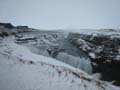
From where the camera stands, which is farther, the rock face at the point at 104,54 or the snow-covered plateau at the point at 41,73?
the rock face at the point at 104,54

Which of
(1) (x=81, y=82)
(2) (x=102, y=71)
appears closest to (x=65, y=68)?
(1) (x=81, y=82)

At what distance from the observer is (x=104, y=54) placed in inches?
283

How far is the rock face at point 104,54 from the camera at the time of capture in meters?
6.54

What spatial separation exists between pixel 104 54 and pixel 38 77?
4.41 m

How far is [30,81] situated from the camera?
167 inches

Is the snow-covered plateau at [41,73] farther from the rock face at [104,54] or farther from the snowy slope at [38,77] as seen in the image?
the rock face at [104,54]

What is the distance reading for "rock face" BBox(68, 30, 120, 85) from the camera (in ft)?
21.5

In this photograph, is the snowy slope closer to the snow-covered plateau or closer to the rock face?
the snow-covered plateau

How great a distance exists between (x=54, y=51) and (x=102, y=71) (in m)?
3.00

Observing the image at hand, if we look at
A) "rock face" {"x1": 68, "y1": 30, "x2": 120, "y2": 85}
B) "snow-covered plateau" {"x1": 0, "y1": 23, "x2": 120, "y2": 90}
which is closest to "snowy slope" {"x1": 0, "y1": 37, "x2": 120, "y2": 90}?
"snow-covered plateau" {"x1": 0, "y1": 23, "x2": 120, "y2": 90}

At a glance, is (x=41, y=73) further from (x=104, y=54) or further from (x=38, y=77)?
(x=104, y=54)

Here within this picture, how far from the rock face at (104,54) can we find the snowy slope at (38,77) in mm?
1789

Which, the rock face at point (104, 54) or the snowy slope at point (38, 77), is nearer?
the snowy slope at point (38, 77)

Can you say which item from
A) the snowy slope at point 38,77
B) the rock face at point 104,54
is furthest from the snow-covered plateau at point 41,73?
the rock face at point 104,54
